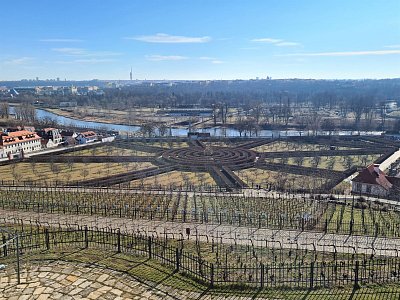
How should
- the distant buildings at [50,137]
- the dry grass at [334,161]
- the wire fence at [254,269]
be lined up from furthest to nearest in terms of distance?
the distant buildings at [50,137] < the dry grass at [334,161] < the wire fence at [254,269]

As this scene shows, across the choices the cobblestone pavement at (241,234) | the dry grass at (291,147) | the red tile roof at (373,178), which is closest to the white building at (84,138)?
the dry grass at (291,147)

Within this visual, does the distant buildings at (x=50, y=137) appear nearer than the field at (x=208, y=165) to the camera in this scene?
No

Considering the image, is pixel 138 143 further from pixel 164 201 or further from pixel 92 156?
pixel 164 201

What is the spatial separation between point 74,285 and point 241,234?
32.2 ft

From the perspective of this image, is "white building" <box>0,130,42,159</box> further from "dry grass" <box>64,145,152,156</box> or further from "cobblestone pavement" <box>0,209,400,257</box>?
"cobblestone pavement" <box>0,209,400,257</box>

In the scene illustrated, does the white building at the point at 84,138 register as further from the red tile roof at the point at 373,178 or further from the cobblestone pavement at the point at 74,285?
the cobblestone pavement at the point at 74,285

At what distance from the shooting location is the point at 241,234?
65.9 ft

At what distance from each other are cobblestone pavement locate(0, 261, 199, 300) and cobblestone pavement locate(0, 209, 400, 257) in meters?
6.46

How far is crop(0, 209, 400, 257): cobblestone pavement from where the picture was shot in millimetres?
18094

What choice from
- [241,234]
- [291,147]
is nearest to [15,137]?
[291,147]

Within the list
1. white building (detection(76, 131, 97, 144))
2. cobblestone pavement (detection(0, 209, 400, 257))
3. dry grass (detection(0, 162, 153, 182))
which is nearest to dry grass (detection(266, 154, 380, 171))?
dry grass (detection(0, 162, 153, 182))

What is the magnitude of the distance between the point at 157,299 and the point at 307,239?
390 inches

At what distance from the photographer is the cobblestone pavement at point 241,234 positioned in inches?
712

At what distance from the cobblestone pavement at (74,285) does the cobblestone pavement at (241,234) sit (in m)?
6.46
